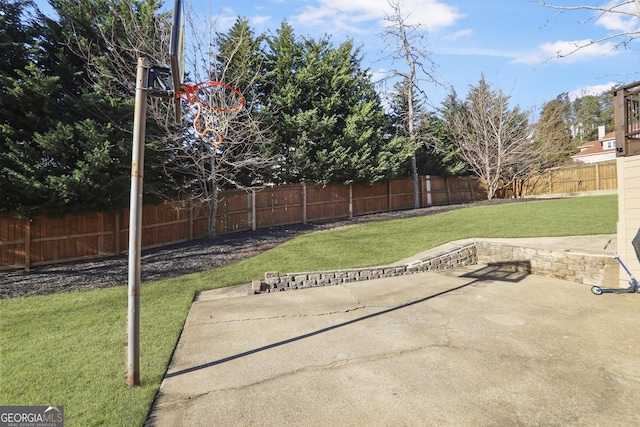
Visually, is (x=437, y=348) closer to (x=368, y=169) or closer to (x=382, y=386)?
(x=382, y=386)

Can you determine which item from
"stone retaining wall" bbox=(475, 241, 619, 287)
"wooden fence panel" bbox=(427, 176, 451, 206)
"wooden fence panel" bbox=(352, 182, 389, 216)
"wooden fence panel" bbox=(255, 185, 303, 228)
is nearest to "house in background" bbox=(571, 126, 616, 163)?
"wooden fence panel" bbox=(427, 176, 451, 206)

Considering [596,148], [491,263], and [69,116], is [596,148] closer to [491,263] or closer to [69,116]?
[491,263]

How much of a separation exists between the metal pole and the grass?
0.28 metres

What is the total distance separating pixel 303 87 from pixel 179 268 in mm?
11286

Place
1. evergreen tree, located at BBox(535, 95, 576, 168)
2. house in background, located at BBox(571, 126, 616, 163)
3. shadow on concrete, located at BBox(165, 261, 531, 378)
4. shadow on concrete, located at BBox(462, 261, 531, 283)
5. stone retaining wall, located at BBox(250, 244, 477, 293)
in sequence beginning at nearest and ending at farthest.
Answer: shadow on concrete, located at BBox(165, 261, 531, 378), stone retaining wall, located at BBox(250, 244, 477, 293), shadow on concrete, located at BBox(462, 261, 531, 283), evergreen tree, located at BBox(535, 95, 576, 168), house in background, located at BBox(571, 126, 616, 163)

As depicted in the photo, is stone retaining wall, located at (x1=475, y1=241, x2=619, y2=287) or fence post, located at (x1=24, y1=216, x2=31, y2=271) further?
fence post, located at (x1=24, y1=216, x2=31, y2=271)

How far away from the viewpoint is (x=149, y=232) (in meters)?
11.2

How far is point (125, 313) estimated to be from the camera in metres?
5.64

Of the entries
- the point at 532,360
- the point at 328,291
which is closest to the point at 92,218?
the point at 328,291

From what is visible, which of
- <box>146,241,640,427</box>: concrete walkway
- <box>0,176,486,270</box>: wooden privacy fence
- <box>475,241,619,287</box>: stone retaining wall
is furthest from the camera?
<box>0,176,486,270</box>: wooden privacy fence

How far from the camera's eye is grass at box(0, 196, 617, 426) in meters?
3.12

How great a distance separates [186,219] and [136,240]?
958 cm

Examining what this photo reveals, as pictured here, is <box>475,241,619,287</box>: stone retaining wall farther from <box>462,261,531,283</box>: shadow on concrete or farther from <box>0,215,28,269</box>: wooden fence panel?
<box>0,215,28,269</box>: wooden fence panel

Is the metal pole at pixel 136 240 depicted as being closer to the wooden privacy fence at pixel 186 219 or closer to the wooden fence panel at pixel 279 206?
the wooden privacy fence at pixel 186 219
